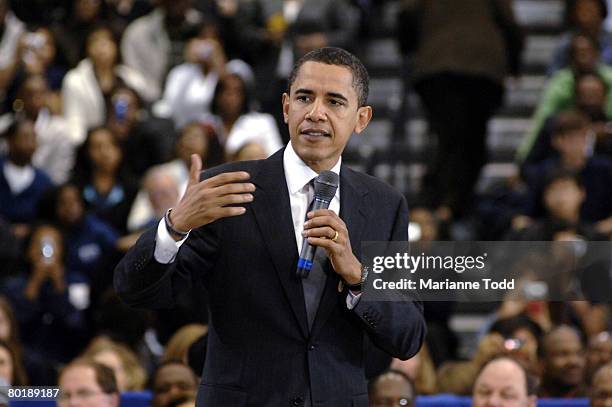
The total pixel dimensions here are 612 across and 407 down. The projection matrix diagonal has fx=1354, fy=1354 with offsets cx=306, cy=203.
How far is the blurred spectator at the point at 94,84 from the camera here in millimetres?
10438

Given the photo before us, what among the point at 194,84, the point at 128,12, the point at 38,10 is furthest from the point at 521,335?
the point at 38,10

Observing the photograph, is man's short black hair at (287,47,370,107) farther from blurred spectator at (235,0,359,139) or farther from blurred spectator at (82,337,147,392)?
blurred spectator at (235,0,359,139)

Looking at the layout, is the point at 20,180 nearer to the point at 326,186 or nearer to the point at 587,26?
the point at 587,26

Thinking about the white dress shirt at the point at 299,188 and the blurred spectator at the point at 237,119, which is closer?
the white dress shirt at the point at 299,188

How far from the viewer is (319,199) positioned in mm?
3311

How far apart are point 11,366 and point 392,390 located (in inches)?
68.1

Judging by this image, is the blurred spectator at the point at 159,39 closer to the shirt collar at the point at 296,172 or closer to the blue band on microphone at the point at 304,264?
the shirt collar at the point at 296,172

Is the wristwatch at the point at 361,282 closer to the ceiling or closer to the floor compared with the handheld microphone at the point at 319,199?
closer to the floor

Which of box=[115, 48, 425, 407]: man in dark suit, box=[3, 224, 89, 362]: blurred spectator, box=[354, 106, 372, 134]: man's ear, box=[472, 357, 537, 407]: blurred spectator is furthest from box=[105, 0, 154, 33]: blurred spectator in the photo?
box=[115, 48, 425, 407]: man in dark suit

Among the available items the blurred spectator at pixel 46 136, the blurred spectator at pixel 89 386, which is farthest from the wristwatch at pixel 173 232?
the blurred spectator at pixel 46 136

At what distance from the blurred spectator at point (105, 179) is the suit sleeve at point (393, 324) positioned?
5.73 metres

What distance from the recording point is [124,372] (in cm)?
695

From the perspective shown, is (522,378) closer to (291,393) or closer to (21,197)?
(291,393)

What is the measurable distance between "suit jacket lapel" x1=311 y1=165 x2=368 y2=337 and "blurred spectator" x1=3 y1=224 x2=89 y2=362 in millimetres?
4618
